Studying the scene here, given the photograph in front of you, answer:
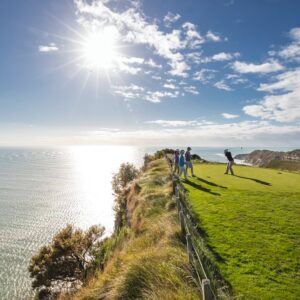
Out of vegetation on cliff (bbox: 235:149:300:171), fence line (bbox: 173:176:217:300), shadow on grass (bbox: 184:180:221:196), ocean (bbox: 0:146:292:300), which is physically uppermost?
vegetation on cliff (bbox: 235:149:300:171)

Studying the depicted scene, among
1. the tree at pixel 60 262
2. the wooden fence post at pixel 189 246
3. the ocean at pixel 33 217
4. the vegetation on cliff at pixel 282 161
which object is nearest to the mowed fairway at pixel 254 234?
the wooden fence post at pixel 189 246

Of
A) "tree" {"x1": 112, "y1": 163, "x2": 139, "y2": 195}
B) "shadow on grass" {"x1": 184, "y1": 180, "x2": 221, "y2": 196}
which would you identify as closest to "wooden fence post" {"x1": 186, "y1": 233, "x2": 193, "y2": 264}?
"shadow on grass" {"x1": 184, "y1": 180, "x2": 221, "y2": 196}

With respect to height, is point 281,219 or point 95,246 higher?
point 281,219

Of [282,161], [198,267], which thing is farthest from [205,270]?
[282,161]

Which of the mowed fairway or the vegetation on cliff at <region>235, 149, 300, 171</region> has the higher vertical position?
the vegetation on cliff at <region>235, 149, 300, 171</region>

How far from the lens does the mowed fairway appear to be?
278 inches

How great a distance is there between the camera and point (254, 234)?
10.3m

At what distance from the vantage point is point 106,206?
340 feet

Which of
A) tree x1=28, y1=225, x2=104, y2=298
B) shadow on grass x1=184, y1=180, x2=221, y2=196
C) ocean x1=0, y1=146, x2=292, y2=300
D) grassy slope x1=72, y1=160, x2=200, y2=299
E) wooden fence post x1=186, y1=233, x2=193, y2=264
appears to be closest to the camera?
grassy slope x1=72, y1=160, x2=200, y2=299

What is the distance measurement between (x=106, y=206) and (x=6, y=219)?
35.3 meters

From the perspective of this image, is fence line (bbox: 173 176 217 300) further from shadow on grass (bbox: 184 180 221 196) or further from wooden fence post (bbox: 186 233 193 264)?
shadow on grass (bbox: 184 180 221 196)

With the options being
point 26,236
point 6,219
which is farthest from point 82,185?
point 26,236

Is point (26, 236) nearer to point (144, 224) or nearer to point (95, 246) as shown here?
point (95, 246)

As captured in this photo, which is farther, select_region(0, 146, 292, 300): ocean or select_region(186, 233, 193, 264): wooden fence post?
select_region(0, 146, 292, 300): ocean
